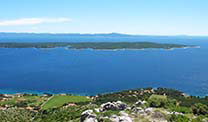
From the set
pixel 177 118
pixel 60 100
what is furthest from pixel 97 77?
pixel 177 118

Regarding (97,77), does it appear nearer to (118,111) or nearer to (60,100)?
(60,100)

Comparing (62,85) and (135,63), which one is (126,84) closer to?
(62,85)

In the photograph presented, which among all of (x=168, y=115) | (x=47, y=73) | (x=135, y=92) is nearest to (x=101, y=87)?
(x=135, y=92)

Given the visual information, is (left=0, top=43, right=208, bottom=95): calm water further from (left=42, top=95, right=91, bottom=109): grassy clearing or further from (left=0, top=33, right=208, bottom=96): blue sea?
(left=42, top=95, right=91, bottom=109): grassy clearing

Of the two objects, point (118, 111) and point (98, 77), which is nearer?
point (118, 111)

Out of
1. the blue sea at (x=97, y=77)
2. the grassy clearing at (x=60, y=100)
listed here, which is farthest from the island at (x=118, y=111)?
the blue sea at (x=97, y=77)

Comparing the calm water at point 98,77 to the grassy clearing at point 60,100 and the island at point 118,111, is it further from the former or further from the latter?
the island at point 118,111

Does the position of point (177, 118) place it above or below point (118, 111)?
above

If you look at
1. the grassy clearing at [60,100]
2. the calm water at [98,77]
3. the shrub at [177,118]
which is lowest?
the calm water at [98,77]

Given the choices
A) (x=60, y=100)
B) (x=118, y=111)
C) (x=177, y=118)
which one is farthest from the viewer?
(x=60, y=100)

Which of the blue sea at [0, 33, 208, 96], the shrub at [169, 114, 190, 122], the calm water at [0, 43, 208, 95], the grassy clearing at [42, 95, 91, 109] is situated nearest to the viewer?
the shrub at [169, 114, 190, 122]

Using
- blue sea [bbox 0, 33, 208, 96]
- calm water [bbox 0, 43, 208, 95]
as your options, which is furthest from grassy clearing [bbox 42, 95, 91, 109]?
calm water [bbox 0, 43, 208, 95]
